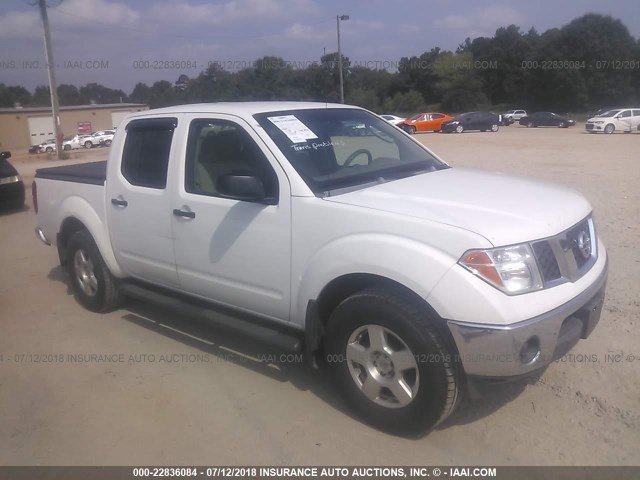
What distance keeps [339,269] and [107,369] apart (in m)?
2.22

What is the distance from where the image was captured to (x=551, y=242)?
10.5 ft

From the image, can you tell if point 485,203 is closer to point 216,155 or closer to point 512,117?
point 216,155

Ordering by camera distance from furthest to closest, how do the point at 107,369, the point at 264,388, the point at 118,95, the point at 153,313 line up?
1. the point at 118,95
2. the point at 153,313
3. the point at 107,369
4. the point at 264,388

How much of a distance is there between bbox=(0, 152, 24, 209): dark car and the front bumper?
10.9 m

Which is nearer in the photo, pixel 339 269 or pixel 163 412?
pixel 339 269

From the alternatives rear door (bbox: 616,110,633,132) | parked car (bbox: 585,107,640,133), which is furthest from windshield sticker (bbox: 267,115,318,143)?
rear door (bbox: 616,110,633,132)

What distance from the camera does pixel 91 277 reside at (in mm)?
5633

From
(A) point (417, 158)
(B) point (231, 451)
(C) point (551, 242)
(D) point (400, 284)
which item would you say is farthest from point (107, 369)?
(C) point (551, 242)

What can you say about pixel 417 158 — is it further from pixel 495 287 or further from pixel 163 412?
pixel 163 412

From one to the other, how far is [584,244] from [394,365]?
145 centimetres

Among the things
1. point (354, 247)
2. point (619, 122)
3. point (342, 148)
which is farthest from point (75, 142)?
point (354, 247)

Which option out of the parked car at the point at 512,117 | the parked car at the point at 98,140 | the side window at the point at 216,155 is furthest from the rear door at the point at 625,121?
the parked car at the point at 98,140

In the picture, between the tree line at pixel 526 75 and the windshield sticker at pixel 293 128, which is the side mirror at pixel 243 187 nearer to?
the windshield sticker at pixel 293 128

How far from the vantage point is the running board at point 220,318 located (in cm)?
385
